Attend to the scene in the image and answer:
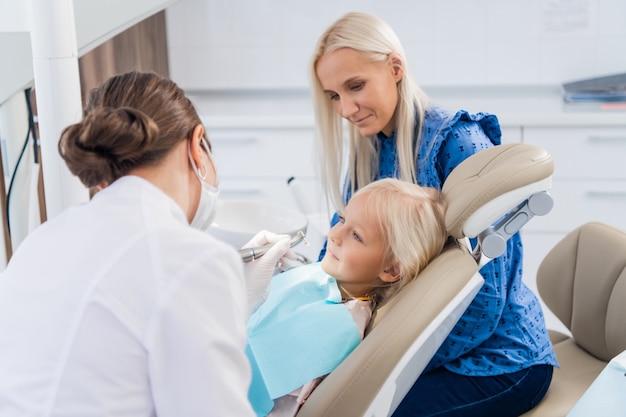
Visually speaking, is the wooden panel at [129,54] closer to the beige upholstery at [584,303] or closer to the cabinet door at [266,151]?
the cabinet door at [266,151]

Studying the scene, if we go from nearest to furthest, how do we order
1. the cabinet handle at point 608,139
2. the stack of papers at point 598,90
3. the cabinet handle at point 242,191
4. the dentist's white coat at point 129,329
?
the dentist's white coat at point 129,329 < the cabinet handle at point 608,139 < the stack of papers at point 598,90 < the cabinet handle at point 242,191

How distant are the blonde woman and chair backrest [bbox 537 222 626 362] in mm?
119

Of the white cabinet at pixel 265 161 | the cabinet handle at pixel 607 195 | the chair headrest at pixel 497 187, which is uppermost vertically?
the chair headrest at pixel 497 187

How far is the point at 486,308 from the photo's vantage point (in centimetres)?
162

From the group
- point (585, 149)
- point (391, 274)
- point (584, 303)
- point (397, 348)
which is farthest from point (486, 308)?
point (585, 149)

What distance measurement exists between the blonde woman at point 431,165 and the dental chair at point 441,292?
0.25 m

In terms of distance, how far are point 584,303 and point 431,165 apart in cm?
46

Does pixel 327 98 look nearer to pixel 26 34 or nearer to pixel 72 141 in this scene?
pixel 26 34

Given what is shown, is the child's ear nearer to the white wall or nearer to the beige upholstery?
the beige upholstery

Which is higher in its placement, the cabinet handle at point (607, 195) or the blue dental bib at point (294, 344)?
the blue dental bib at point (294, 344)

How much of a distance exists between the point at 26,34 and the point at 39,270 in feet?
2.48

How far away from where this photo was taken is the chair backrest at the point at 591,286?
173cm

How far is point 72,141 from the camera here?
1.09m

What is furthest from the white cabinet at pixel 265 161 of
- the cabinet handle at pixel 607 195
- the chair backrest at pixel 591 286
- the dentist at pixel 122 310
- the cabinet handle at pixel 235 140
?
the dentist at pixel 122 310
